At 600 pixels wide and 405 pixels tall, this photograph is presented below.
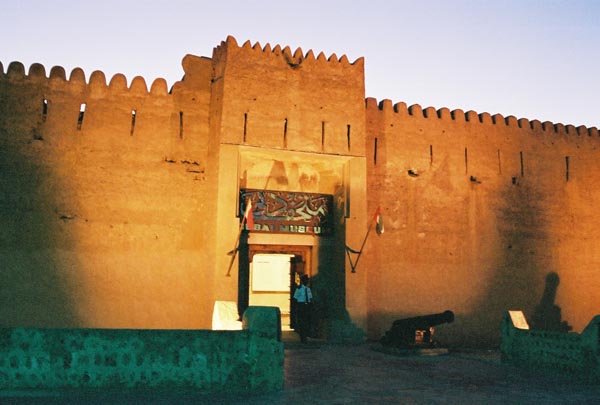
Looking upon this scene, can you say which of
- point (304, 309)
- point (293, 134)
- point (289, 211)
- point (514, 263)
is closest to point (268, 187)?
point (289, 211)

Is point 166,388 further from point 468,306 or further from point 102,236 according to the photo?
point 468,306

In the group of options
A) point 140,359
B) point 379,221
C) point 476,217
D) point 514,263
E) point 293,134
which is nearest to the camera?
point 140,359

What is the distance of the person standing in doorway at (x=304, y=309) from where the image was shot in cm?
960

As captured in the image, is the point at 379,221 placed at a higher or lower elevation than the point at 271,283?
higher

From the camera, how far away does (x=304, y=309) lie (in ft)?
31.9

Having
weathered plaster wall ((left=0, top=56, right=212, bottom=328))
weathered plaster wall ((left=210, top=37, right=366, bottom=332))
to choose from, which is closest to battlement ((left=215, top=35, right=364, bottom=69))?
weathered plaster wall ((left=210, top=37, right=366, bottom=332))

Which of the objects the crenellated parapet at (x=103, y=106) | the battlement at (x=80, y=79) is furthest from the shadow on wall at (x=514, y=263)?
the battlement at (x=80, y=79)

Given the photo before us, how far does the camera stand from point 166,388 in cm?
511

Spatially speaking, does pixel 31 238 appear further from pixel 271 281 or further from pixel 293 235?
A: pixel 271 281

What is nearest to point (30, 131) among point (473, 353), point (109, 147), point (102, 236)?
point (109, 147)

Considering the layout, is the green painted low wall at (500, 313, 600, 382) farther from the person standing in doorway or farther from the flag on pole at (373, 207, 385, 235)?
the person standing in doorway

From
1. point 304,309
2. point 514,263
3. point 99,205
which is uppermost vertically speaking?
point 99,205

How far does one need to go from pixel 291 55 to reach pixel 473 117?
177 inches

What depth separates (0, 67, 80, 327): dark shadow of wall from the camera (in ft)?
29.4
